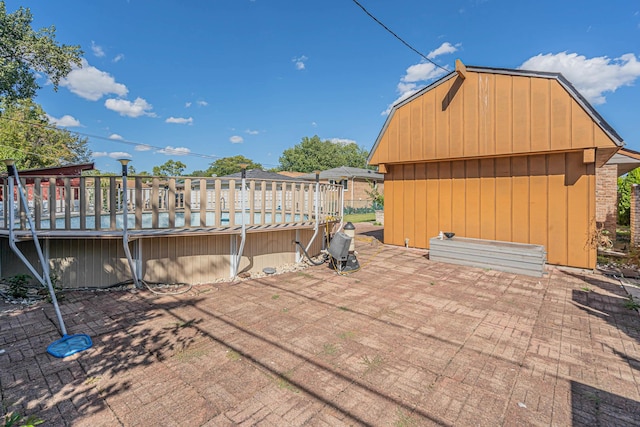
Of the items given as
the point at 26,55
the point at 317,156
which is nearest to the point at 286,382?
the point at 26,55

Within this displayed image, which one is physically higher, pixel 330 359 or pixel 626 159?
pixel 626 159

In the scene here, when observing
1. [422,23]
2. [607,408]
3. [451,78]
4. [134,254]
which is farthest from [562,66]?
[134,254]

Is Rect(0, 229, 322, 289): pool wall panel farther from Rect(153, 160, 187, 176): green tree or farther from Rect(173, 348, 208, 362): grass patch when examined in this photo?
Rect(153, 160, 187, 176): green tree

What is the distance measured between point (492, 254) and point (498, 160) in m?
2.29

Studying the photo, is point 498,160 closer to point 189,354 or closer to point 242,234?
point 242,234

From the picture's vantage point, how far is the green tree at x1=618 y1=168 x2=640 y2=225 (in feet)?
38.7

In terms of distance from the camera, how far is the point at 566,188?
5.93 m

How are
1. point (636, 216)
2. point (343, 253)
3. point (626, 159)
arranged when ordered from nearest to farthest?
point (343, 253) → point (636, 216) → point (626, 159)

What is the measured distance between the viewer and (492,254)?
6000 mm

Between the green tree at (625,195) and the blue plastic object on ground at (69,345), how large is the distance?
57.1 feet

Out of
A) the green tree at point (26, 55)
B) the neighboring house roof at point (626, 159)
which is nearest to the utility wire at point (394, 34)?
the neighboring house roof at point (626, 159)

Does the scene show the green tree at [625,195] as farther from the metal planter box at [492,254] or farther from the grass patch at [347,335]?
the grass patch at [347,335]

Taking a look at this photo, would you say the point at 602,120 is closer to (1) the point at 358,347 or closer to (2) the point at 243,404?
(1) the point at 358,347

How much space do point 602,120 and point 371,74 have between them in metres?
15.2
